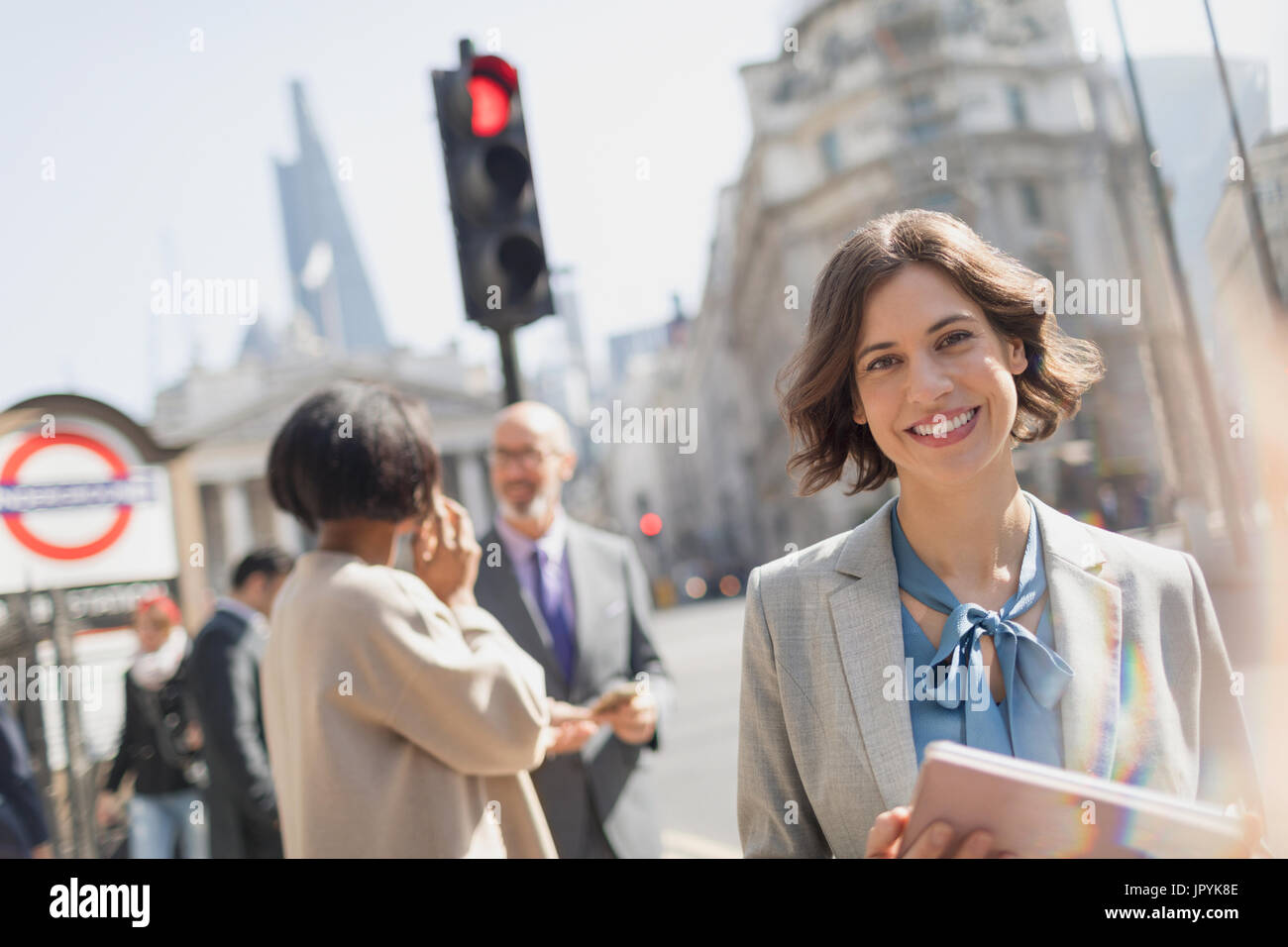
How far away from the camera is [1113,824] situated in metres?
1.19

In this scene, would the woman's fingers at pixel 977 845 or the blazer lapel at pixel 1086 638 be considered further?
the blazer lapel at pixel 1086 638

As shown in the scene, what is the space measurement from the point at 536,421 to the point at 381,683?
1662 millimetres

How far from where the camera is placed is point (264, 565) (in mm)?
4746

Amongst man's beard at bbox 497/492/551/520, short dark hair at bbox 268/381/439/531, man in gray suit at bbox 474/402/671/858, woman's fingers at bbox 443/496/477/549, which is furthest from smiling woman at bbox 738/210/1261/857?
man's beard at bbox 497/492/551/520

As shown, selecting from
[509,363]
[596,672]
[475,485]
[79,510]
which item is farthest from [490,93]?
[475,485]

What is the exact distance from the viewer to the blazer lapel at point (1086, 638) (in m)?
1.61

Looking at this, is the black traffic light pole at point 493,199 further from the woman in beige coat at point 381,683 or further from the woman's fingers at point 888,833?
the woman's fingers at point 888,833

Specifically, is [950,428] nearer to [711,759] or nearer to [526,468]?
[526,468]

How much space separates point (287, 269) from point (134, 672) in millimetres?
143761

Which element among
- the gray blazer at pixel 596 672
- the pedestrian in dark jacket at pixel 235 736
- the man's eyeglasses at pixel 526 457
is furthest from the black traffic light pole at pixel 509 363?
the pedestrian in dark jacket at pixel 235 736

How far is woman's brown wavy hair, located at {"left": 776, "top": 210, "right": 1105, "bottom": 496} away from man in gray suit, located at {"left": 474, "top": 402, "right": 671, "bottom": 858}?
110cm

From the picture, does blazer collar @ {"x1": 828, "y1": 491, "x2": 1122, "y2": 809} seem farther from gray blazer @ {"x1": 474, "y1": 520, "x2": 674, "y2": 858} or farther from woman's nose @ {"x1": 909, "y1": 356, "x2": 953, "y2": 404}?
gray blazer @ {"x1": 474, "y1": 520, "x2": 674, "y2": 858}

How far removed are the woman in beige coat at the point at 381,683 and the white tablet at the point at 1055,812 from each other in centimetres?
97

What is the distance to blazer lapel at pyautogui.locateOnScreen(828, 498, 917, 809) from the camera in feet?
5.23
